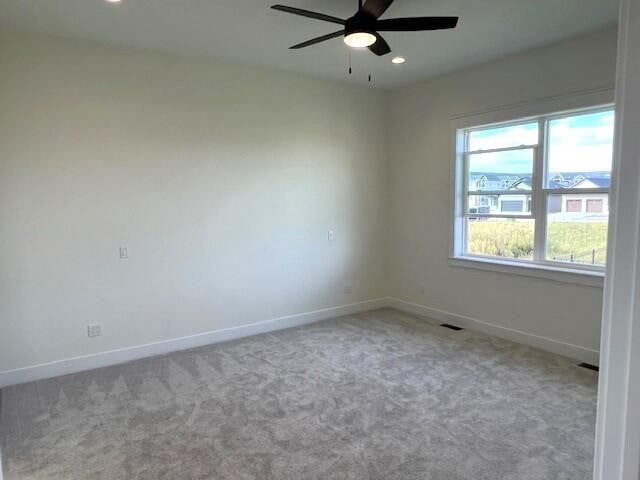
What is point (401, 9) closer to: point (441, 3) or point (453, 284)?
point (441, 3)

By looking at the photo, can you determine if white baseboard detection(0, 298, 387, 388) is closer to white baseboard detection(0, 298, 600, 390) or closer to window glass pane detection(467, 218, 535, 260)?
white baseboard detection(0, 298, 600, 390)

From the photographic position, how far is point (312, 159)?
4988 millimetres

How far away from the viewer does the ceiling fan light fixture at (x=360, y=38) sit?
8.98ft

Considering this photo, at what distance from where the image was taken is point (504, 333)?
14.5 feet

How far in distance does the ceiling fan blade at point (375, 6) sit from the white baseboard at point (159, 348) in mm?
3312

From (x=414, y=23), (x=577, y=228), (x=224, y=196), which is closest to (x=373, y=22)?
(x=414, y=23)

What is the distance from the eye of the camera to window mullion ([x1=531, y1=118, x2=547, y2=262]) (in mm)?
4078

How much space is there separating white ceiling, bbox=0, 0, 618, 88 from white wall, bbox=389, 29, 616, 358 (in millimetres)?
228

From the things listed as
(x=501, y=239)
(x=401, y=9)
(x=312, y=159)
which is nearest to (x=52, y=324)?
(x=312, y=159)

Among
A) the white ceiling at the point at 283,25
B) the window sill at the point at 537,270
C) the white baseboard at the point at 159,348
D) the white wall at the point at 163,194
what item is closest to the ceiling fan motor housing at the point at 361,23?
the white ceiling at the point at 283,25

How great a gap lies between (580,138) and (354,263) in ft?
9.19

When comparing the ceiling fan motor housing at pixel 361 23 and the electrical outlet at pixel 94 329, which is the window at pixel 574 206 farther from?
the electrical outlet at pixel 94 329

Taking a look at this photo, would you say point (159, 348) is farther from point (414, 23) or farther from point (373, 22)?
point (414, 23)

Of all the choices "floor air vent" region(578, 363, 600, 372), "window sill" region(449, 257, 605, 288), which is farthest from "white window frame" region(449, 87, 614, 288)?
"floor air vent" region(578, 363, 600, 372)
